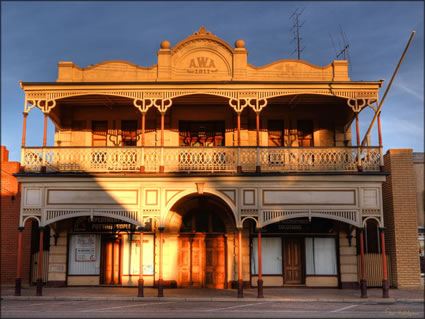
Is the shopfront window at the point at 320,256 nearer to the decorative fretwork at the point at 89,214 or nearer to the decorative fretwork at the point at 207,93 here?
the decorative fretwork at the point at 207,93

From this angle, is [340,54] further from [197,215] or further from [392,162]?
[197,215]

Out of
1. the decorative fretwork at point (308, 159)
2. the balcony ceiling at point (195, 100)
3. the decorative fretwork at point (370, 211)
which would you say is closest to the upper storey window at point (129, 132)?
the balcony ceiling at point (195, 100)

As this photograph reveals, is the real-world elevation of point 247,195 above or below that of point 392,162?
below

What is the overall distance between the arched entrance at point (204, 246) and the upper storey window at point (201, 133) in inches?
115

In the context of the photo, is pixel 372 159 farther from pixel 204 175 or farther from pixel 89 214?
pixel 89 214

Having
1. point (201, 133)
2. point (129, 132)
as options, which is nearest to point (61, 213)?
point (129, 132)

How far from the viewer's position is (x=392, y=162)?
21922 mm

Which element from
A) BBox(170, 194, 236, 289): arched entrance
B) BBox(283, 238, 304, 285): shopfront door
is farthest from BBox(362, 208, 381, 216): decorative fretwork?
BBox(170, 194, 236, 289): arched entrance

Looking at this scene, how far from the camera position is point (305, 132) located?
2283 cm

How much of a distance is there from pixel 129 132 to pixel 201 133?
3282 mm

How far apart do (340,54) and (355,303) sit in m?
11.4

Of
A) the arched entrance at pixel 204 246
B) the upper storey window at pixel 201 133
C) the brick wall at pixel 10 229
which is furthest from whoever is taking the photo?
the upper storey window at pixel 201 133

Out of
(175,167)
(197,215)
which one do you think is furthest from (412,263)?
(175,167)

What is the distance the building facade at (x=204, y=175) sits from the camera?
18938 millimetres
